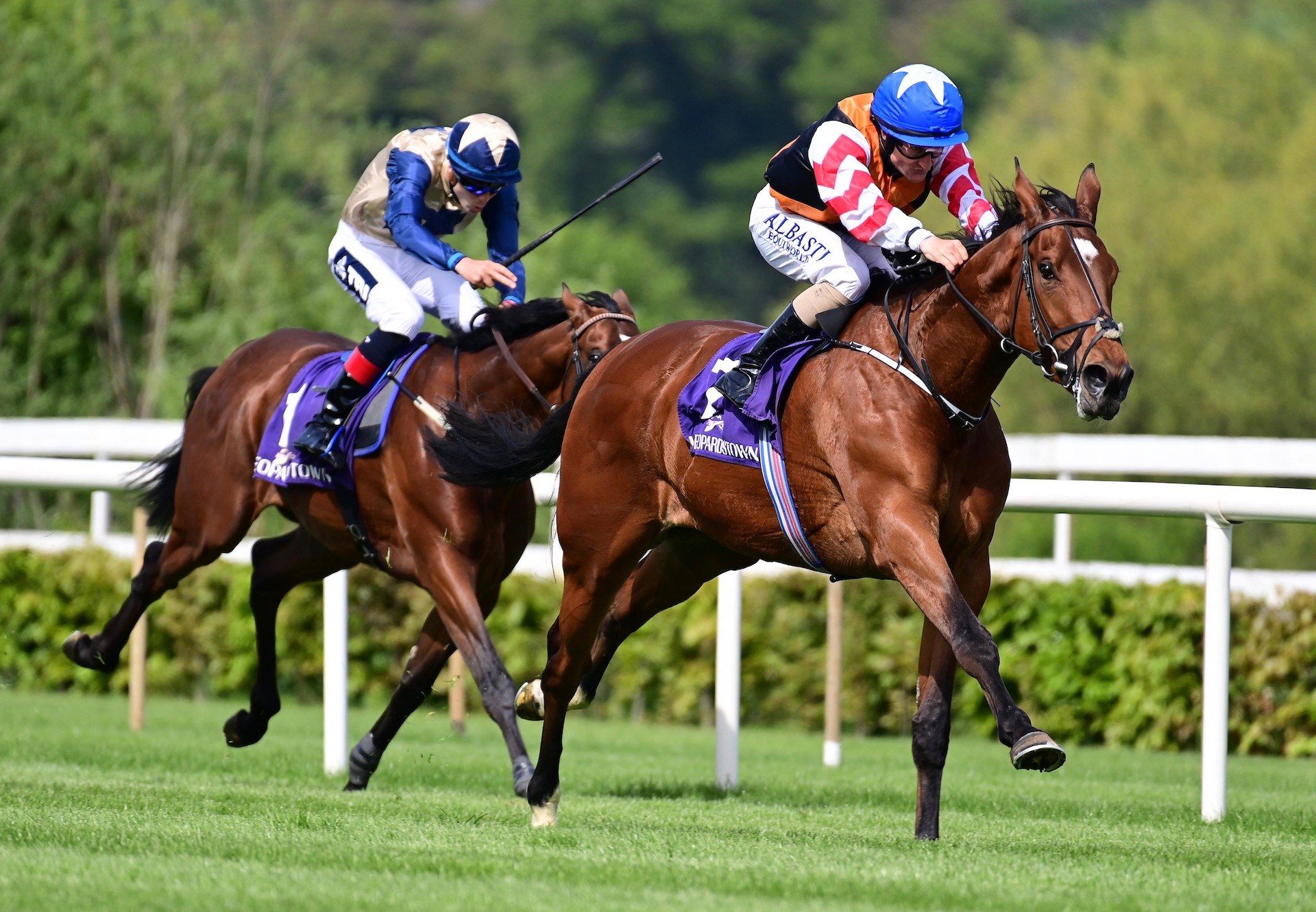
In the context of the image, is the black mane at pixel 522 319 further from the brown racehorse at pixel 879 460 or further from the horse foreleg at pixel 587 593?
the horse foreleg at pixel 587 593

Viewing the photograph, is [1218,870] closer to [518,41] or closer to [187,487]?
[187,487]

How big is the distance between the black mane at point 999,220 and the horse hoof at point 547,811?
67.4 inches

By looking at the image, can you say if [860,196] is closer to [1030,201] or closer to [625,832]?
[1030,201]

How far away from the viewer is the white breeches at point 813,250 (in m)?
5.44

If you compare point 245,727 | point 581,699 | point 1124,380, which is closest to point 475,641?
point 581,699

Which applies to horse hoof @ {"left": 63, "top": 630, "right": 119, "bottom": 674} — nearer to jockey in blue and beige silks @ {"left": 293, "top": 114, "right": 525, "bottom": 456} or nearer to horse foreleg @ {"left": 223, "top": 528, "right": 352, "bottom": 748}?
horse foreleg @ {"left": 223, "top": 528, "right": 352, "bottom": 748}

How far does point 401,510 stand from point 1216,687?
2.65 m

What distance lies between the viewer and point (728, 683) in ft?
21.4

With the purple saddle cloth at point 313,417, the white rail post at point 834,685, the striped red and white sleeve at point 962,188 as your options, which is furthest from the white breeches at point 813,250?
the white rail post at point 834,685

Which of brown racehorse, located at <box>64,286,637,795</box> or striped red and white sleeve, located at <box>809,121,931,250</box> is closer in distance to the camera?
striped red and white sleeve, located at <box>809,121,931,250</box>

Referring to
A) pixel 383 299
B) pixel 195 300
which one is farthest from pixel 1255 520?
pixel 195 300

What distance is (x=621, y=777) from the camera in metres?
7.02

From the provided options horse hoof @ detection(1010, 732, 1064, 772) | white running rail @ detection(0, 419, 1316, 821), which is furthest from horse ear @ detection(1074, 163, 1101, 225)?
horse hoof @ detection(1010, 732, 1064, 772)

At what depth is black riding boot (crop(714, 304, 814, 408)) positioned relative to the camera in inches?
213
